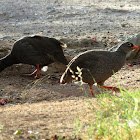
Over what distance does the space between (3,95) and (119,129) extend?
3489mm

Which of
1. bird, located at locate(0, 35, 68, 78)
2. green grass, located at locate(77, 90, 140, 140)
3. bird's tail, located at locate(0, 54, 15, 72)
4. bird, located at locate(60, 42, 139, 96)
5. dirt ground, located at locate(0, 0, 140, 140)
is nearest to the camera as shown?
green grass, located at locate(77, 90, 140, 140)

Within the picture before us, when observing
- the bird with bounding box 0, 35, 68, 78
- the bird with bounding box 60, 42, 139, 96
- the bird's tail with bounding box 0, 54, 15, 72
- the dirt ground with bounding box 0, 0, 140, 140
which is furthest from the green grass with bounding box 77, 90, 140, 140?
the bird's tail with bounding box 0, 54, 15, 72

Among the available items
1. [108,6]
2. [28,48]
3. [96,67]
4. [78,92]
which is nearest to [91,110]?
[96,67]

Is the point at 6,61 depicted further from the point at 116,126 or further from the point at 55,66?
the point at 116,126

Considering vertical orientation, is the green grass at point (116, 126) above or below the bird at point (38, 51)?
above

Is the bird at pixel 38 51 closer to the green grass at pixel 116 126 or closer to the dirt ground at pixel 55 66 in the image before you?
the dirt ground at pixel 55 66

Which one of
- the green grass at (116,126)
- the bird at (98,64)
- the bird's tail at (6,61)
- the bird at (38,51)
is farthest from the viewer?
the bird's tail at (6,61)

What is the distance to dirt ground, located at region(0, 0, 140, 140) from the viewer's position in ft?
11.8

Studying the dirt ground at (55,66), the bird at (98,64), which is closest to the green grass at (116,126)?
the dirt ground at (55,66)

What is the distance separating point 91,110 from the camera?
3.81 m

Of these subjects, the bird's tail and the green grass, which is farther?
the bird's tail

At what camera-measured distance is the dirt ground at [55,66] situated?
3.60 m

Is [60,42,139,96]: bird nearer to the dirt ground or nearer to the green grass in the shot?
the dirt ground

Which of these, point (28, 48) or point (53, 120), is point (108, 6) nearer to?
point (28, 48)
